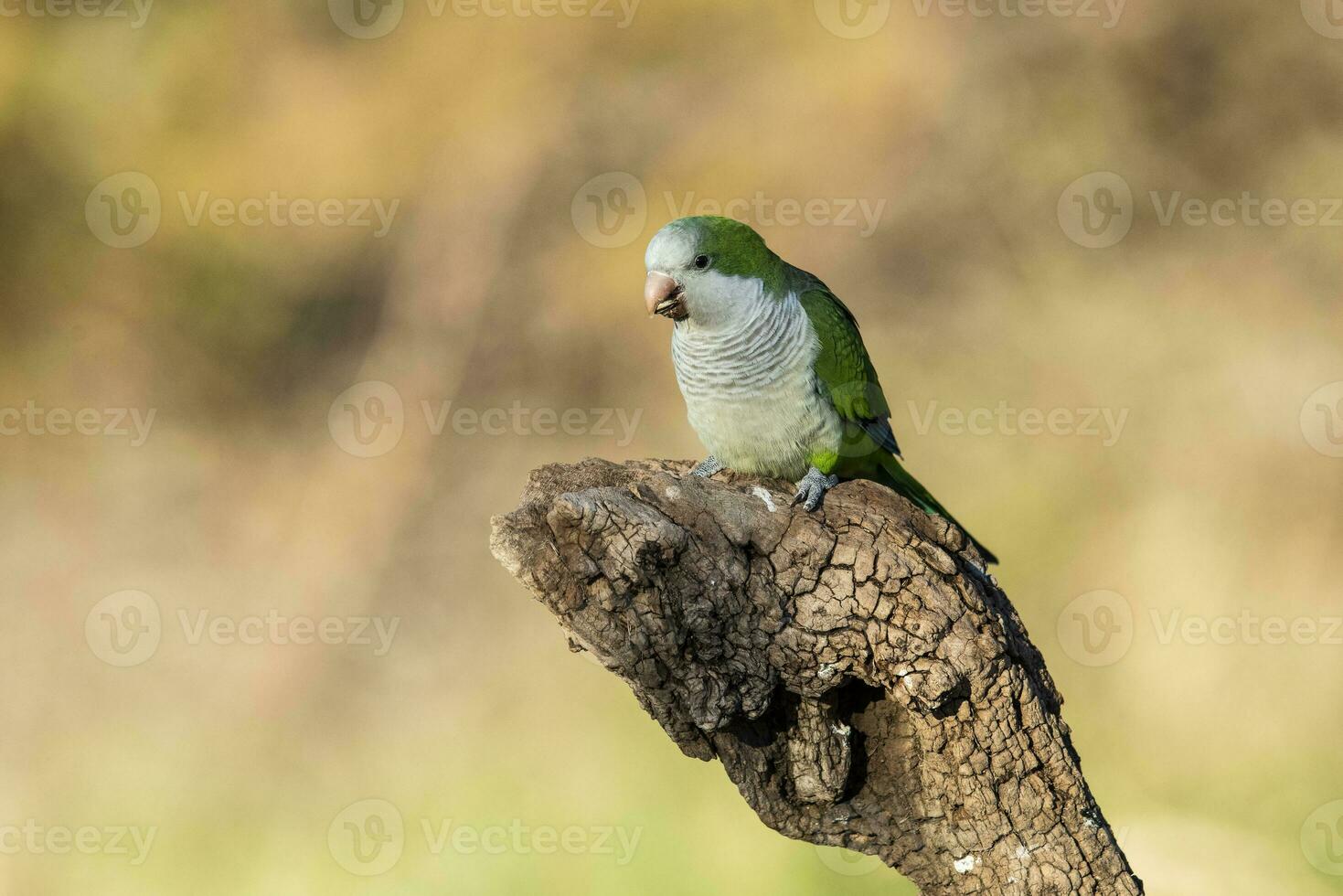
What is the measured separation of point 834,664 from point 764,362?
3.72 feet

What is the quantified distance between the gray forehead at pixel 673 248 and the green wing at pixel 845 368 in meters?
0.60

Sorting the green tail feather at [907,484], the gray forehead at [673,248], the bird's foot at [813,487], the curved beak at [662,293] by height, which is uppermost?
the gray forehead at [673,248]

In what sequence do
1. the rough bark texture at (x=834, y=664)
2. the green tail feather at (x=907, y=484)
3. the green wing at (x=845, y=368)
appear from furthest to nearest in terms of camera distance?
the green tail feather at (x=907, y=484), the green wing at (x=845, y=368), the rough bark texture at (x=834, y=664)

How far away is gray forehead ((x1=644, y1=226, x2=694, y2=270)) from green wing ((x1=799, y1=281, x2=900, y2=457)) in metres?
0.60

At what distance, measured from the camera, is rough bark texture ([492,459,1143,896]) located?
3209 millimetres

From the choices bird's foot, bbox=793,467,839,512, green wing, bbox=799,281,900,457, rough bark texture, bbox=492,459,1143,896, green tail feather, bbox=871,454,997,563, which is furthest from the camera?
green tail feather, bbox=871,454,997,563

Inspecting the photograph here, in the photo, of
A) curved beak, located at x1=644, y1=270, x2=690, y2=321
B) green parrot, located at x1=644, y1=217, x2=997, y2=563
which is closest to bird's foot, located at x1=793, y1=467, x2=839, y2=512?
green parrot, located at x1=644, y1=217, x2=997, y2=563

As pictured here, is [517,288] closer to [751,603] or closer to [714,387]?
[714,387]

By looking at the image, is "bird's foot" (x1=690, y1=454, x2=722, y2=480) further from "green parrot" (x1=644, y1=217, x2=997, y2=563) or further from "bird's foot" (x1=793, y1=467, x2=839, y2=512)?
"bird's foot" (x1=793, y1=467, x2=839, y2=512)

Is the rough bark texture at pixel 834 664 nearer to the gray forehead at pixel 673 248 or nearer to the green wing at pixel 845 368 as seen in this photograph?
the green wing at pixel 845 368

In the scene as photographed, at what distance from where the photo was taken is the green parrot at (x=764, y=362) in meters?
3.84

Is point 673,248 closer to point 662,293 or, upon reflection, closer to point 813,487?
point 662,293

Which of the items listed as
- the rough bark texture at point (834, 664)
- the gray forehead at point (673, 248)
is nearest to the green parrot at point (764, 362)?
the gray forehead at point (673, 248)

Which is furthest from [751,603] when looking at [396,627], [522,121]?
[522,121]
